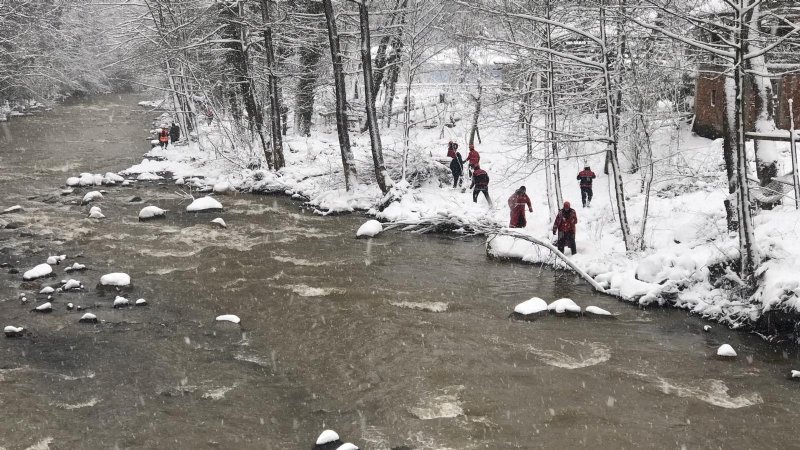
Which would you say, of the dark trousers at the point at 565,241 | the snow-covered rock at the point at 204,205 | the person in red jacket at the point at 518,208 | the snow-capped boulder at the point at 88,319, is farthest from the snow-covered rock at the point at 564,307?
the snow-covered rock at the point at 204,205

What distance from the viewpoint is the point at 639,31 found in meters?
13.8

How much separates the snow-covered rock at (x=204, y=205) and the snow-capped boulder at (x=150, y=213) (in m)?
0.90

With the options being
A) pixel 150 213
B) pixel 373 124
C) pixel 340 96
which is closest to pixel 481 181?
pixel 373 124

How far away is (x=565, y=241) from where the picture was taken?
15.0m

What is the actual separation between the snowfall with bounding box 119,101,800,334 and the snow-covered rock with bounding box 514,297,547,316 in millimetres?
1889

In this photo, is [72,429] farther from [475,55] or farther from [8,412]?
[475,55]

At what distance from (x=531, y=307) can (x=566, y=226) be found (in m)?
3.42

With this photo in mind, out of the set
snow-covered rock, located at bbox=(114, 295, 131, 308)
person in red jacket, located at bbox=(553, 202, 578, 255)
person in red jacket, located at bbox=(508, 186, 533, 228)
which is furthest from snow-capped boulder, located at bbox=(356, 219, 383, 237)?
snow-covered rock, located at bbox=(114, 295, 131, 308)

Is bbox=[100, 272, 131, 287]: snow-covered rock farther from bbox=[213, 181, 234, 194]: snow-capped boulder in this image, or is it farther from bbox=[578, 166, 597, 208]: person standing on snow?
bbox=[578, 166, 597, 208]: person standing on snow

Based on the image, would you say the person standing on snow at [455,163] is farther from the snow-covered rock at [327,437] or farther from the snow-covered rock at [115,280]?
the snow-covered rock at [327,437]

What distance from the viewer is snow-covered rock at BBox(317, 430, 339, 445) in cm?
768

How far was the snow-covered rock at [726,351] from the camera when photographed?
1017 centimetres

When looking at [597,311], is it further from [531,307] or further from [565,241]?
[565,241]

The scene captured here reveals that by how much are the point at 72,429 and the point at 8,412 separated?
40.7 inches
